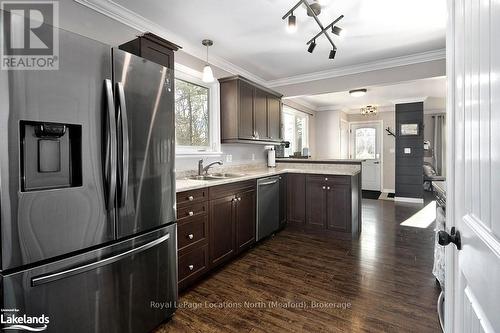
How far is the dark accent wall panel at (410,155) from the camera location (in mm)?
6105

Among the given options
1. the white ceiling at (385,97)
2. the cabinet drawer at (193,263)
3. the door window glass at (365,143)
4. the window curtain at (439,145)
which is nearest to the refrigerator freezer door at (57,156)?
the cabinet drawer at (193,263)

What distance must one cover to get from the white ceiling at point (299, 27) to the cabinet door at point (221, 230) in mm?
1786

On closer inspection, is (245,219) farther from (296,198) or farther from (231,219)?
(296,198)

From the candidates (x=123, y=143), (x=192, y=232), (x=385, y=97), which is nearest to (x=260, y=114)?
(x=192, y=232)

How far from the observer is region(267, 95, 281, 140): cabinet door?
13.7 feet

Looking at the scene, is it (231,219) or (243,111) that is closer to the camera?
(231,219)

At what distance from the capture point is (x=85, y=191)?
1343 millimetres

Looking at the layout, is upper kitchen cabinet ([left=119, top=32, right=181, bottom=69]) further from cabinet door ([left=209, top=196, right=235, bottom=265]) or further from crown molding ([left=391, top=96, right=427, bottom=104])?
crown molding ([left=391, top=96, right=427, bottom=104])

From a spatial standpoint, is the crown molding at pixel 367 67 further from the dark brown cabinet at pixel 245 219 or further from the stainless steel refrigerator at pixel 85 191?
the stainless steel refrigerator at pixel 85 191

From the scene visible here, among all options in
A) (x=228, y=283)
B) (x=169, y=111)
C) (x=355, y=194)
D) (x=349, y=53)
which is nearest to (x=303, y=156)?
(x=355, y=194)

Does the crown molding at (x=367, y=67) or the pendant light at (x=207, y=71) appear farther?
the crown molding at (x=367, y=67)

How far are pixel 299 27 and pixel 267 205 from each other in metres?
2.12

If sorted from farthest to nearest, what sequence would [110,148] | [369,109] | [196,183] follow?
[369,109], [196,183], [110,148]

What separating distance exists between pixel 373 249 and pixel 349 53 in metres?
2.52
